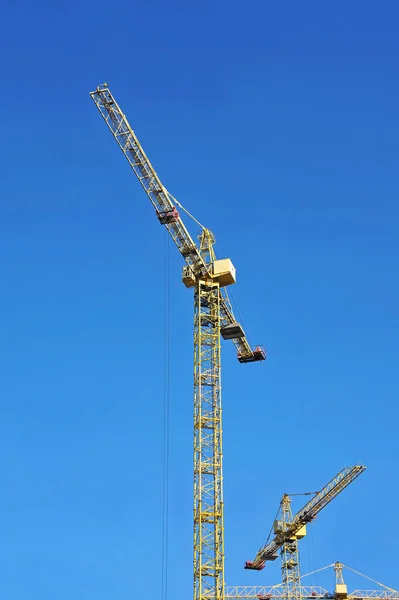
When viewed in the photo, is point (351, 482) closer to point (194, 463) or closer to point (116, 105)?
point (194, 463)

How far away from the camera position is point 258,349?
333ft

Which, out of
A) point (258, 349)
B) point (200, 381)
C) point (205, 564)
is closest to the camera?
point (205, 564)

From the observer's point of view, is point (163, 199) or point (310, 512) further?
point (310, 512)

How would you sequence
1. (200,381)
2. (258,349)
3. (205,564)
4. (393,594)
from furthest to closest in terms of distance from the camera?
(393,594), (258,349), (200,381), (205,564)

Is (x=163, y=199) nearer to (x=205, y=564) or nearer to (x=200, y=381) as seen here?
(x=200, y=381)

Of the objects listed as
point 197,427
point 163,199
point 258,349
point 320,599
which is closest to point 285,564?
A: point 320,599

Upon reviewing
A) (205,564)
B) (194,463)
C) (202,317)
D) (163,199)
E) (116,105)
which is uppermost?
(116,105)

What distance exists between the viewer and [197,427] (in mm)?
82625

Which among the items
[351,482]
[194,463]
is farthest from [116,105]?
[351,482]

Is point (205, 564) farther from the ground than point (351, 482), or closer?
closer

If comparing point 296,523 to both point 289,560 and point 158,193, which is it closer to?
point 289,560

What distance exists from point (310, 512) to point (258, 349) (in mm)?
26139

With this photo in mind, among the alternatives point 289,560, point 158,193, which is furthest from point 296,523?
point 158,193

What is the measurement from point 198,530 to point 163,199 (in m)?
26.8
